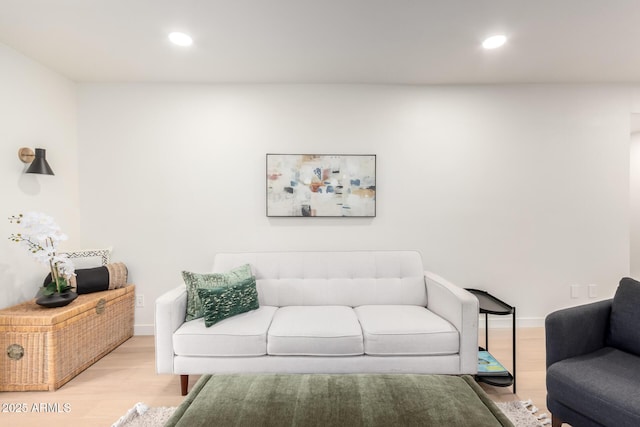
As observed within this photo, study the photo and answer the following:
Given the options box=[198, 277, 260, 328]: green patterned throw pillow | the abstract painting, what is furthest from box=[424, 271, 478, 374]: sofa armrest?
box=[198, 277, 260, 328]: green patterned throw pillow

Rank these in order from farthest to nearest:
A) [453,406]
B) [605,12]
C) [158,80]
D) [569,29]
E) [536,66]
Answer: [158,80]
[536,66]
[569,29]
[605,12]
[453,406]

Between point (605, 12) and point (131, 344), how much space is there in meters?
4.43

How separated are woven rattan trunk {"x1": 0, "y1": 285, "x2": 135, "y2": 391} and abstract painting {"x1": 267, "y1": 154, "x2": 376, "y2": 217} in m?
1.74

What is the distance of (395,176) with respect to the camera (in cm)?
313

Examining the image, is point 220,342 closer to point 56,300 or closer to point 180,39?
point 56,300

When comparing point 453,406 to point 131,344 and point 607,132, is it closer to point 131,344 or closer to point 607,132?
point 131,344

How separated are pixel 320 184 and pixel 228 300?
54.6 inches

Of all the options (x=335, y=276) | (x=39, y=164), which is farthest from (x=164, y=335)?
(x=39, y=164)

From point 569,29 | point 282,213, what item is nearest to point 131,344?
point 282,213

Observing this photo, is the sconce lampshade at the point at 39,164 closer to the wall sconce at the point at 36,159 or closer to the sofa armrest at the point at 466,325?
the wall sconce at the point at 36,159

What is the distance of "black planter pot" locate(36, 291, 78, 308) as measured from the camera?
2273mm

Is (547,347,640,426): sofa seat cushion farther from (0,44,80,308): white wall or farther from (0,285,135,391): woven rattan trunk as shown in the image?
(0,44,80,308): white wall

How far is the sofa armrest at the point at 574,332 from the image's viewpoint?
5.51 ft

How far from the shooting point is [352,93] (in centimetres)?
310
